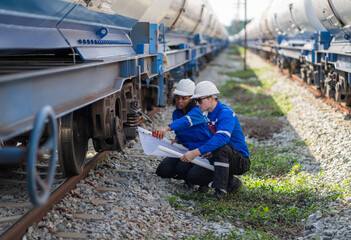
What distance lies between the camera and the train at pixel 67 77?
230 centimetres

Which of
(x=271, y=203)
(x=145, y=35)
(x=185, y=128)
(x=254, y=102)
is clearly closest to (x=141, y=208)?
(x=185, y=128)

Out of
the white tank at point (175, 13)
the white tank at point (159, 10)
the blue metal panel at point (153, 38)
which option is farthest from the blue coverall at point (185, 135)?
the white tank at point (175, 13)

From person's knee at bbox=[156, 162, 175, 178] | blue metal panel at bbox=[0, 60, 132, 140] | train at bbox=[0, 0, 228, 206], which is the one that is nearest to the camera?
blue metal panel at bbox=[0, 60, 132, 140]

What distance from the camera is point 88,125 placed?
4879mm

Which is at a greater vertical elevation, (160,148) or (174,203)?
(160,148)

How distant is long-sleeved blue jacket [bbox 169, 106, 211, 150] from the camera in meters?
4.80

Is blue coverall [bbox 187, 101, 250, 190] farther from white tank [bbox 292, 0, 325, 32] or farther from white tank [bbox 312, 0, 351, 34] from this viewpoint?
white tank [bbox 292, 0, 325, 32]

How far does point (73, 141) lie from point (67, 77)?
174cm

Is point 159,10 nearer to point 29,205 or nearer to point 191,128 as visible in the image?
point 191,128

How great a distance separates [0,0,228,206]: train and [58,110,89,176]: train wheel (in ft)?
0.03

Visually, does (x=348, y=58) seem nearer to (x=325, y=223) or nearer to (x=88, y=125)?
(x=325, y=223)

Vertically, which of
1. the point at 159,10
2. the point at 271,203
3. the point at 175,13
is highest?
the point at 175,13

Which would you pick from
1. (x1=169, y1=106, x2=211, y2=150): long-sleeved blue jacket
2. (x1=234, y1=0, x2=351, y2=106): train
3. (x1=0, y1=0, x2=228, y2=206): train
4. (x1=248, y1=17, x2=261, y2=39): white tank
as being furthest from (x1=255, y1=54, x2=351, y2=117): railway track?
(x1=248, y1=17, x2=261, y2=39): white tank

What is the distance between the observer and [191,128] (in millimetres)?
5047
